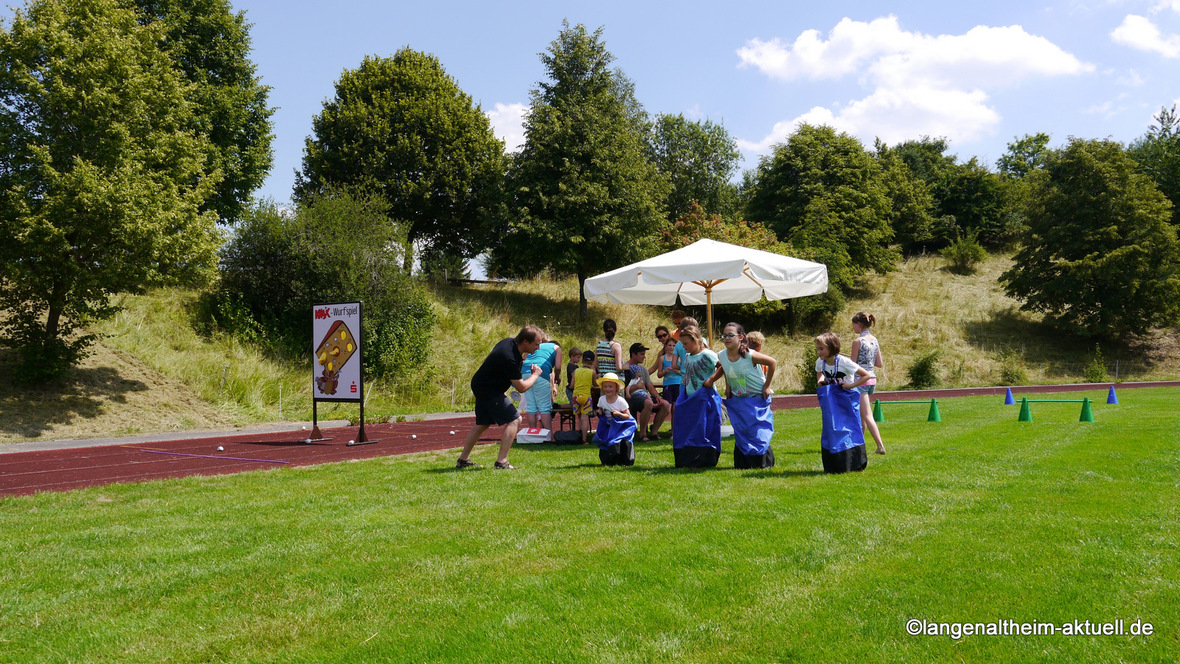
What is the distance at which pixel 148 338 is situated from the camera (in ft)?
67.7

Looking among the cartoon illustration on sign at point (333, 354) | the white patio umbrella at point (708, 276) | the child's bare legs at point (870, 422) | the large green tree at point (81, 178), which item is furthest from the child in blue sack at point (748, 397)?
the large green tree at point (81, 178)

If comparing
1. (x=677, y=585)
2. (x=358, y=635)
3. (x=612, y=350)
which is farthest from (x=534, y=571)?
(x=612, y=350)

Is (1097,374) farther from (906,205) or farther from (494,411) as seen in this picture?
(494,411)

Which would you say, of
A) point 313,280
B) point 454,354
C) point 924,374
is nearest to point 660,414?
point 313,280

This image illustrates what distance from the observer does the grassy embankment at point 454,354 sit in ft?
56.1

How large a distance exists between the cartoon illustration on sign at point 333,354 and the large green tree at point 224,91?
45.9ft

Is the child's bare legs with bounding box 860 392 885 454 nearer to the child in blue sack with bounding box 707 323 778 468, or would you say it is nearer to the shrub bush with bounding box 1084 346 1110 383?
the child in blue sack with bounding box 707 323 778 468

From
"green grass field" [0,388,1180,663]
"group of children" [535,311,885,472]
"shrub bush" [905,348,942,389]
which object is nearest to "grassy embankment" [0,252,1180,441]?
"shrub bush" [905,348,942,389]

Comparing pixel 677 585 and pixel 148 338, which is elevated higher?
pixel 148 338

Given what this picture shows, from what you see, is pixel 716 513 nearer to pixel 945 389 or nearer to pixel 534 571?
pixel 534 571

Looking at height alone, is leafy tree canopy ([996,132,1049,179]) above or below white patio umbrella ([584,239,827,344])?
above

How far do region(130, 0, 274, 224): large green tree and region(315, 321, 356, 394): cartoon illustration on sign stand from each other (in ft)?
45.9

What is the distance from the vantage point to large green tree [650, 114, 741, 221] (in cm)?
5125

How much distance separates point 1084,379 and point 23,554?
3568 centimetres
